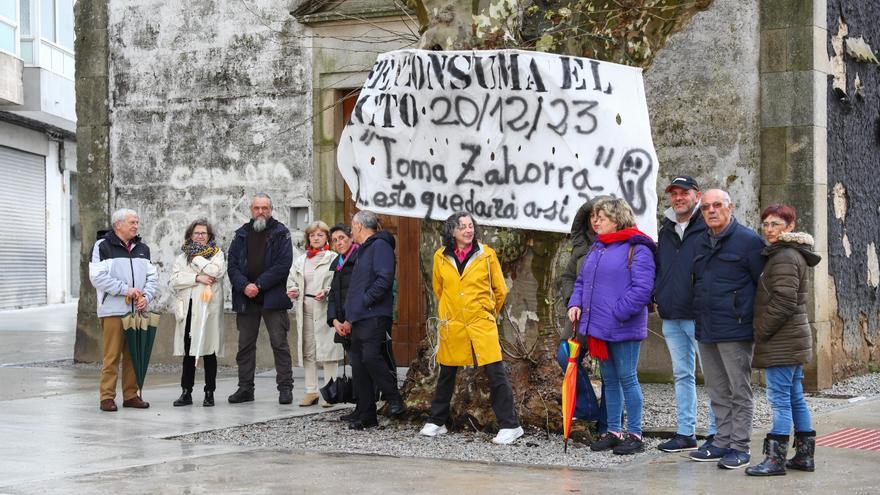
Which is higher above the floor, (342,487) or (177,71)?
(177,71)

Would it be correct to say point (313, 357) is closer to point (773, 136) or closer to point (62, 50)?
point (773, 136)

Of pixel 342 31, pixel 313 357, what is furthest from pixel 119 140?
pixel 313 357

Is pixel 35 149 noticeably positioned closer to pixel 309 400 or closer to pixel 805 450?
pixel 309 400

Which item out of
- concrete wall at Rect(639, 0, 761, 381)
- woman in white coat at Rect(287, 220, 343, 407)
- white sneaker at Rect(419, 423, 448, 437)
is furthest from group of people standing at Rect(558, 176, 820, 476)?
concrete wall at Rect(639, 0, 761, 381)

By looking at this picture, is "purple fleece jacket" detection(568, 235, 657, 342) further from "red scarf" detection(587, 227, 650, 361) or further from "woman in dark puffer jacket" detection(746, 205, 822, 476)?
"woman in dark puffer jacket" detection(746, 205, 822, 476)

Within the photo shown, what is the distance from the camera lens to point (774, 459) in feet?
24.1

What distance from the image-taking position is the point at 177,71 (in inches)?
579

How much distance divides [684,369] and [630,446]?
65 centimetres

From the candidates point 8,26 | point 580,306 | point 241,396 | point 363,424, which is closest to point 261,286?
point 241,396

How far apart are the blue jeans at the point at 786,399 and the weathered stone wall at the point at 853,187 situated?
17.0 feet

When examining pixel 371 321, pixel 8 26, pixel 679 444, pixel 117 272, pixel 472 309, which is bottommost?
pixel 679 444

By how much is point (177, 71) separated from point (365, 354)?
21.6 feet

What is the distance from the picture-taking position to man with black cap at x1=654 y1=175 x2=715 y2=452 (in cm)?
799

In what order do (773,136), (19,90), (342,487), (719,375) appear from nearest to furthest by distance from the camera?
(342,487), (719,375), (773,136), (19,90)
